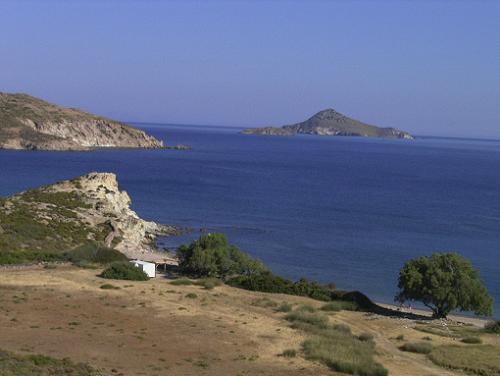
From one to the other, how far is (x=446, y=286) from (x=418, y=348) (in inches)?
381

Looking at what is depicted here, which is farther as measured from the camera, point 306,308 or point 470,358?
point 306,308

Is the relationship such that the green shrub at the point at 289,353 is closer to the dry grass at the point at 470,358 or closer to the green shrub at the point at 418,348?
the green shrub at the point at 418,348

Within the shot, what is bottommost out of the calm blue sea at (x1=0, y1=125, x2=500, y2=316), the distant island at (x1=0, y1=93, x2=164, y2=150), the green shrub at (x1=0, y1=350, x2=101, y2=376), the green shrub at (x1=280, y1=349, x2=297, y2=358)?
the calm blue sea at (x1=0, y1=125, x2=500, y2=316)

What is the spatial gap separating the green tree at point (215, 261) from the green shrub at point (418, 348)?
59.8 feet

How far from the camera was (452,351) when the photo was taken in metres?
27.5

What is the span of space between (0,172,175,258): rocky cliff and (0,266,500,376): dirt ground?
1174 cm

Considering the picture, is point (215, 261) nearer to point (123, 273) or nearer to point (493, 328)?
point (123, 273)

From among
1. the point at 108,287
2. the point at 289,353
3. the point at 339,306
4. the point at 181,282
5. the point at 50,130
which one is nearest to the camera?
the point at 289,353

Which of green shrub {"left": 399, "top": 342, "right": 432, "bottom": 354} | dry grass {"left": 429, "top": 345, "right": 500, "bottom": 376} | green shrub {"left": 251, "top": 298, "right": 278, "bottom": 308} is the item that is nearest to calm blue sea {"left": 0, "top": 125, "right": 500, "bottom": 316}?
green shrub {"left": 251, "top": 298, "right": 278, "bottom": 308}

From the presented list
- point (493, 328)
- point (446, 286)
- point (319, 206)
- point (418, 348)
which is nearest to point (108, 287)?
point (418, 348)

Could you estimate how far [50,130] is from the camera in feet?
591

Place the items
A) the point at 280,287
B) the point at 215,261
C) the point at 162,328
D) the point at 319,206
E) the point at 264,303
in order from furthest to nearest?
the point at 319,206
the point at 215,261
the point at 280,287
the point at 264,303
the point at 162,328

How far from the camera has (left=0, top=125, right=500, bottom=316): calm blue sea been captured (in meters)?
58.6

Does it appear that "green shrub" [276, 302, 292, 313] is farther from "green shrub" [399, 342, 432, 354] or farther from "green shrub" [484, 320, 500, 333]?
"green shrub" [484, 320, 500, 333]
